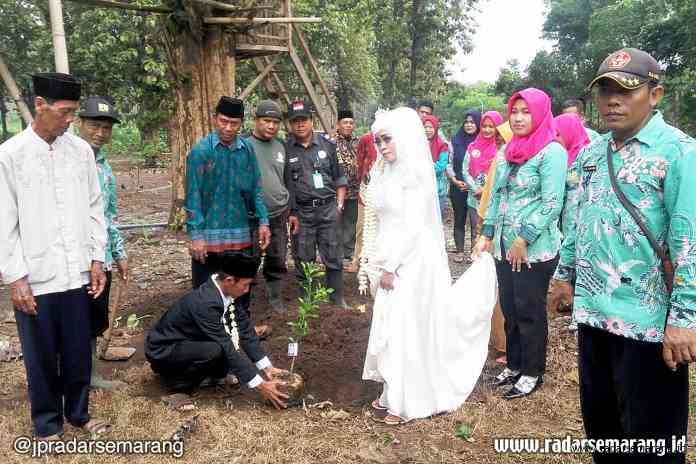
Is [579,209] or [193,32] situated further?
[193,32]

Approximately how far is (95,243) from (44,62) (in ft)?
69.6

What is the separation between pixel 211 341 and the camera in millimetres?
3621

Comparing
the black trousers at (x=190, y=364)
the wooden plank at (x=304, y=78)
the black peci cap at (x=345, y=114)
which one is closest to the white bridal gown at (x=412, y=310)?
the black trousers at (x=190, y=364)

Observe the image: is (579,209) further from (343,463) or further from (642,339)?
(343,463)

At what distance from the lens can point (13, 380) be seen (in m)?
4.01

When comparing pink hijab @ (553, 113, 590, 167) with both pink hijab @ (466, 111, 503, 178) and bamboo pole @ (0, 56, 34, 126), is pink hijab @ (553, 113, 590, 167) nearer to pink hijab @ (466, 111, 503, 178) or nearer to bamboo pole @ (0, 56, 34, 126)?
pink hijab @ (466, 111, 503, 178)

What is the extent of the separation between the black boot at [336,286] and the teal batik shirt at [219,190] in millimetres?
1219

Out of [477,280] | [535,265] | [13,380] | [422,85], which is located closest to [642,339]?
[535,265]

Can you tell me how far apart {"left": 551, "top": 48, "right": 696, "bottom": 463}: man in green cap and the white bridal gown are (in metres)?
1.35

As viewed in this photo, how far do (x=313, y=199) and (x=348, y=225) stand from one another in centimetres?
194

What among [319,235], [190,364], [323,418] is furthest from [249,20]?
[323,418]

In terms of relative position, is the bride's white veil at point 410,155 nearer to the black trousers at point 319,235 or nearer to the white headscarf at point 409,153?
the white headscarf at point 409,153

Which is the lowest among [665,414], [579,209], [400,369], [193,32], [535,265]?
[400,369]

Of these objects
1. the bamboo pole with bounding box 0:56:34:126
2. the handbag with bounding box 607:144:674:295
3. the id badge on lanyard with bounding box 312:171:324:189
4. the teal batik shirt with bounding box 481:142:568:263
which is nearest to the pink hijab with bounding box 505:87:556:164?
the teal batik shirt with bounding box 481:142:568:263
